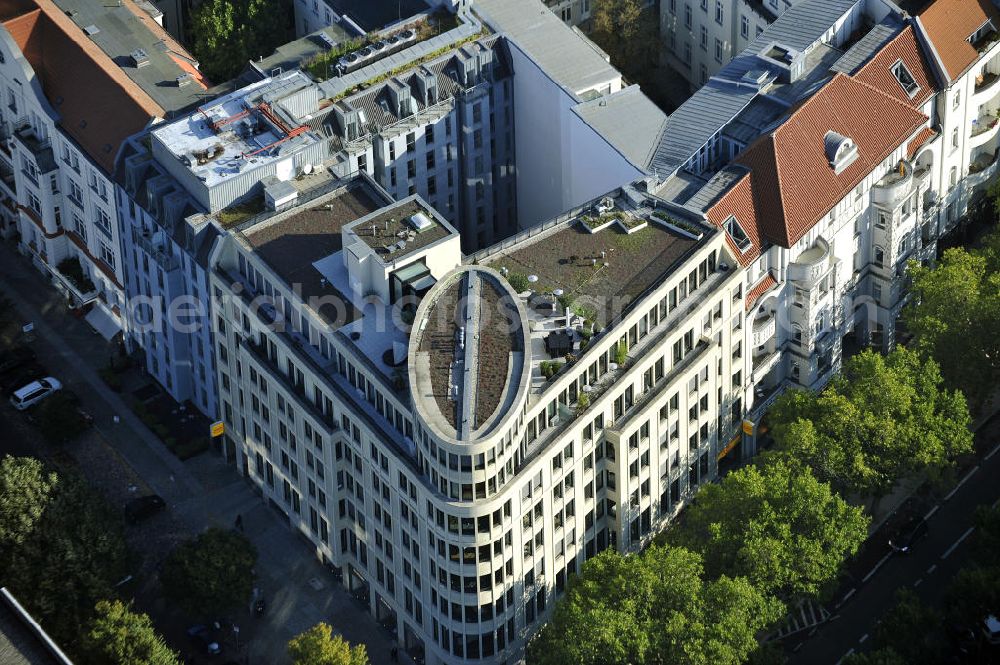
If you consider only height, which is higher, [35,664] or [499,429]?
[499,429]

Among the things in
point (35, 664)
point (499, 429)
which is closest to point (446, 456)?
point (499, 429)

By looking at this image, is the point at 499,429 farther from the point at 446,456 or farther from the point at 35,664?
the point at 35,664

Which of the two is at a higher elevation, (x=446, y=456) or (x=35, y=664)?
(x=446, y=456)
